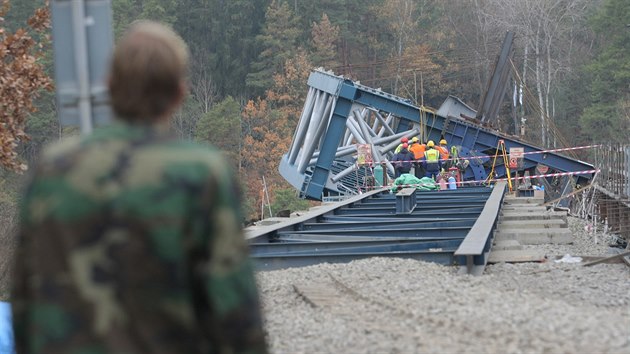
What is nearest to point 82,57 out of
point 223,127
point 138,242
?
point 138,242

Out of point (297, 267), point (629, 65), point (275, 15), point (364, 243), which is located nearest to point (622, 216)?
point (364, 243)

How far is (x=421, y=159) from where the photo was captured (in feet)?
98.7

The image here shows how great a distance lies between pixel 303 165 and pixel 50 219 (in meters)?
30.8

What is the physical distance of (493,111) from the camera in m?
36.2

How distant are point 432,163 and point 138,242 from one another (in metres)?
27.1

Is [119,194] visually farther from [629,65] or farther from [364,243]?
[629,65]

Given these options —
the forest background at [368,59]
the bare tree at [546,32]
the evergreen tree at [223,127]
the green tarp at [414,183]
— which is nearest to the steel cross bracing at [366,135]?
the green tarp at [414,183]

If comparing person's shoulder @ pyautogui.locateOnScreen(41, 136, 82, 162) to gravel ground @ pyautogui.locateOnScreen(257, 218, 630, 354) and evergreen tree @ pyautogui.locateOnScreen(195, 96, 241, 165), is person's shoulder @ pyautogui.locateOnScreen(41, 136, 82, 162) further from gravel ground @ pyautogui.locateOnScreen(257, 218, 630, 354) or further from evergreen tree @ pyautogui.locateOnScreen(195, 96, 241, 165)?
evergreen tree @ pyautogui.locateOnScreen(195, 96, 241, 165)

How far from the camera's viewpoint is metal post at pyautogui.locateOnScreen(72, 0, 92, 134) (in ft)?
18.6

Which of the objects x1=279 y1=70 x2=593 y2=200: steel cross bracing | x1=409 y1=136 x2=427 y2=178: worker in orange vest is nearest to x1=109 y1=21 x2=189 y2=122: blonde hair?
x1=409 y1=136 x2=427 y2=178: worker in orange vest

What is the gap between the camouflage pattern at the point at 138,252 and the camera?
2.88 metres

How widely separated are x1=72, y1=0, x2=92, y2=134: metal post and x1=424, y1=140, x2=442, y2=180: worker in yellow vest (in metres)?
24.3

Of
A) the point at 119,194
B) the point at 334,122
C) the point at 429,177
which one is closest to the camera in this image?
the point at 119,194

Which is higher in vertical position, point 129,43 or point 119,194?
point 129,43
